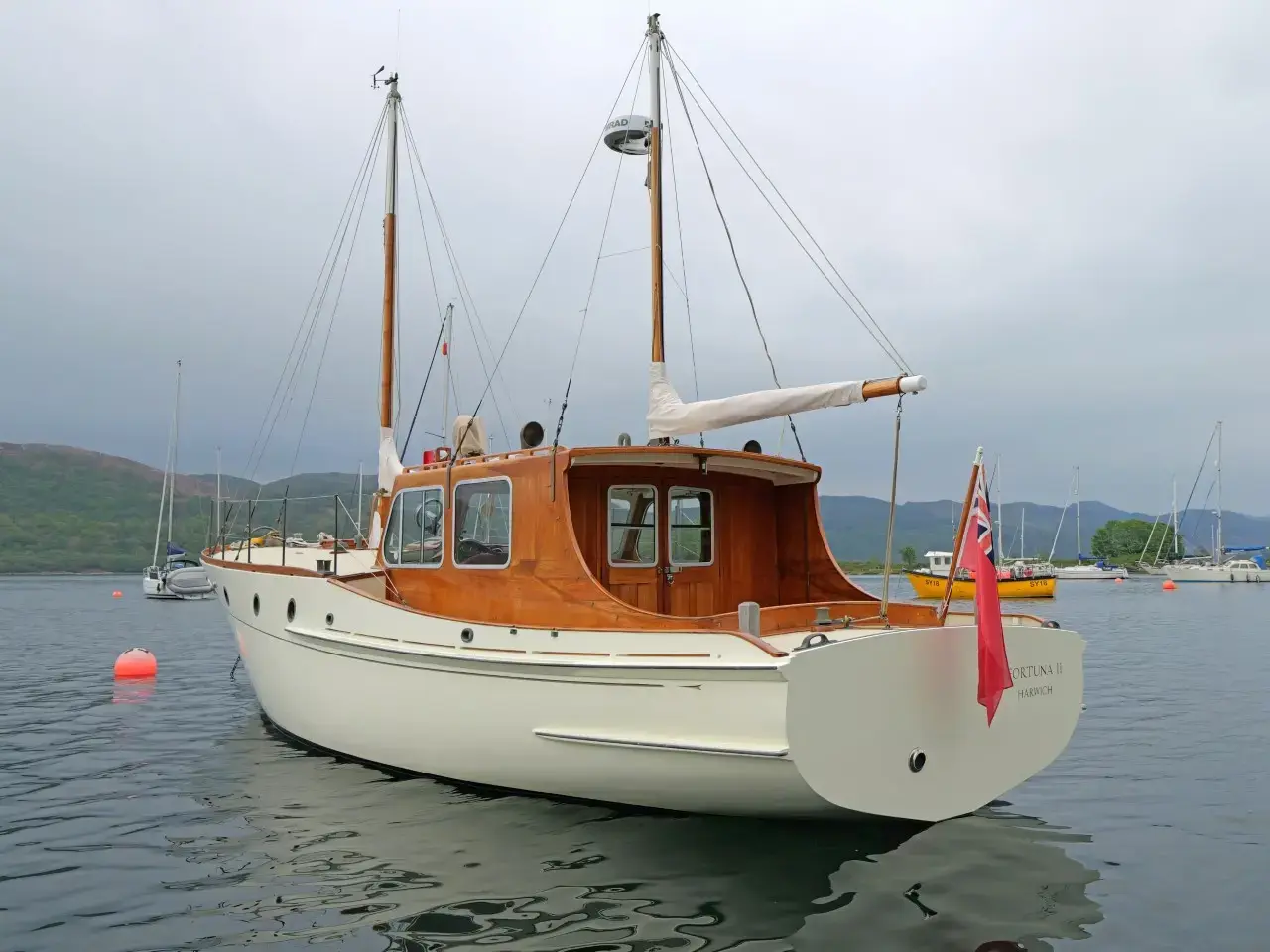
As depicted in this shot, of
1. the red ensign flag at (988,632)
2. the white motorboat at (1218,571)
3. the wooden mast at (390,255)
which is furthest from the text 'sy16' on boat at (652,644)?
the white motorboat at (1218,571)

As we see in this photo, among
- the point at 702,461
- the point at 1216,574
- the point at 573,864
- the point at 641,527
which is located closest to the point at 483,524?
the point at 641,527

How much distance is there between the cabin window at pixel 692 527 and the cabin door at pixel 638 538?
168mm

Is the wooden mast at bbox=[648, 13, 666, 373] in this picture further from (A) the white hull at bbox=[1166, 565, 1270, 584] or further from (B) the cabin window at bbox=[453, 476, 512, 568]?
(A) the white hull at bbox=[1166, 565, 1270, 584]

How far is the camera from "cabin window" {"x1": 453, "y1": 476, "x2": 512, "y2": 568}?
8.27 m

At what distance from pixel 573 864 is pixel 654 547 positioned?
2869 mm

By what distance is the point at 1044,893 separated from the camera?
6043 millimetres

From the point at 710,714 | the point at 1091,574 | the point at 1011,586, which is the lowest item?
the point at 1011,586

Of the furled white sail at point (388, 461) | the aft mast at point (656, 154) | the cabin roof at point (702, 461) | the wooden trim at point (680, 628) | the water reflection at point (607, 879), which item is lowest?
the water reflection at point (607, 879)

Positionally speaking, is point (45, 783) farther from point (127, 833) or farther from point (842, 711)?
point (842, 711)

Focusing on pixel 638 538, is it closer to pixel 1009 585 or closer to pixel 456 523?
pixel 456 523

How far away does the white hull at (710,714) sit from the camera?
5.71 m

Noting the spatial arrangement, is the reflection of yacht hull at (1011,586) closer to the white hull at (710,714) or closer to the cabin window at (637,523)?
the cabin window at (637,523)

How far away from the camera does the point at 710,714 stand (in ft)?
19.9

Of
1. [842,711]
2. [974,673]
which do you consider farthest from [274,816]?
[974,673]
